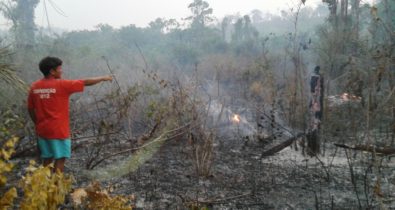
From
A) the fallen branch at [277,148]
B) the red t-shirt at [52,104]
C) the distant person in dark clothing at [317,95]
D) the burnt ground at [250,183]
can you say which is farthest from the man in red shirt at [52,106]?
the distant person in dark clothing at [317,95]

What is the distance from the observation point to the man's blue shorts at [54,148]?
154 inches

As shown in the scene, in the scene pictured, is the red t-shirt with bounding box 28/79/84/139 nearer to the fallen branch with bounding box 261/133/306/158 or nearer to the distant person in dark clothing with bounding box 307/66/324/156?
the fallen branch with bounding box 261/133/306/158

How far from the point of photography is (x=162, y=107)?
6723 millimetres

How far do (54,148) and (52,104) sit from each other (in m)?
0.45

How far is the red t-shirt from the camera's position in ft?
12.6

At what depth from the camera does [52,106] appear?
12.6 feet

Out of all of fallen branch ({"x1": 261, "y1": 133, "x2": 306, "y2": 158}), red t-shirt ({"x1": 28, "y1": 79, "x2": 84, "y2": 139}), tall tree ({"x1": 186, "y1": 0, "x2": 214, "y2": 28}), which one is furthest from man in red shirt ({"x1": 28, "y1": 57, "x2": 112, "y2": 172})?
tall tree ({"x1": 186, "y1": 0, "x2": 214, "y2": 28})

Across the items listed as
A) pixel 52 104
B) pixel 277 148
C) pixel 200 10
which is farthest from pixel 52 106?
pixel 200 10

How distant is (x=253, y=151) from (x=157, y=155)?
171 cm

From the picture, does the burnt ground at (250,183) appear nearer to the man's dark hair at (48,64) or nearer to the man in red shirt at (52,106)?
the man in red shirt at (52,106)

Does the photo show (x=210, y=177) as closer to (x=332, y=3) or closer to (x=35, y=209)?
(x=35, y=209)

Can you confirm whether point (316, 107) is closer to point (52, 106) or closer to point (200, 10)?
point (52, 106)

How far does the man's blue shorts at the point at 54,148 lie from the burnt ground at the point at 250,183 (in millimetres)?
653

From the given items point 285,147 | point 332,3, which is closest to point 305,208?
point 285,147
